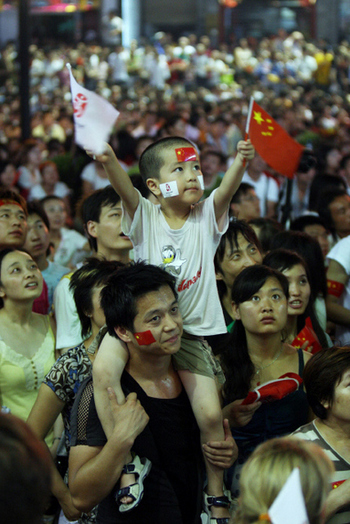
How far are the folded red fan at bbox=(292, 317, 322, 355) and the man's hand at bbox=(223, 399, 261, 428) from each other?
0.82m

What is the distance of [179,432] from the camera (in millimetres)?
2691

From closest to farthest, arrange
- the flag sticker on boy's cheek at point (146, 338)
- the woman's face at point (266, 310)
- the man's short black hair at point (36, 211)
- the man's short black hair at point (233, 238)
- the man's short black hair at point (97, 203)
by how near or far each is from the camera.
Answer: the flag sticker on boy's cheek at point (146, 338)
the woman's face at point (266, 310)
the man's short black hair at point (233, 238)
the man's short black hair at point (97, 203)
the man's short black hair at point (36, 211)

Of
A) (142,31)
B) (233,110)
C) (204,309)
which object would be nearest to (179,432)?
(204,309)

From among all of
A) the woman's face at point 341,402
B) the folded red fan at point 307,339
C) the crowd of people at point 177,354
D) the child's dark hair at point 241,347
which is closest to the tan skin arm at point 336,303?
the crowd of people at point 177,354

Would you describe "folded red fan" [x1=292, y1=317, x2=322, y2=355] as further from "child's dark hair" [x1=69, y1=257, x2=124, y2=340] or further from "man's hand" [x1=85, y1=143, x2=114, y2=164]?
"man's hand" [x1=85, y1=143, x2=114, y2=164]

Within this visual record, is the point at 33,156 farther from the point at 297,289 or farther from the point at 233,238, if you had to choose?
the point at 297,289

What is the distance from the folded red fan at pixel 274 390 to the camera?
9.76 feet

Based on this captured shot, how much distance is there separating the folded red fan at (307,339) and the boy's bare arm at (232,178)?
3.18 feet

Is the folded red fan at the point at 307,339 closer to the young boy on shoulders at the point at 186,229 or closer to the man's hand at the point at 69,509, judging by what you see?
the young boy on shoulders at the point at 186,229

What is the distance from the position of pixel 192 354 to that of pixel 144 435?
44 centimetres

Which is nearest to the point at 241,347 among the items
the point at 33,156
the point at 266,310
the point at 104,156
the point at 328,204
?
the point at 266,310

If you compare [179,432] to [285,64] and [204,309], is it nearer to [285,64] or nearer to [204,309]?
[204,309]

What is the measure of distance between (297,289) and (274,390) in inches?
36.6

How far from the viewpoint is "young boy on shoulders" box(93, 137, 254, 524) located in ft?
9.49
